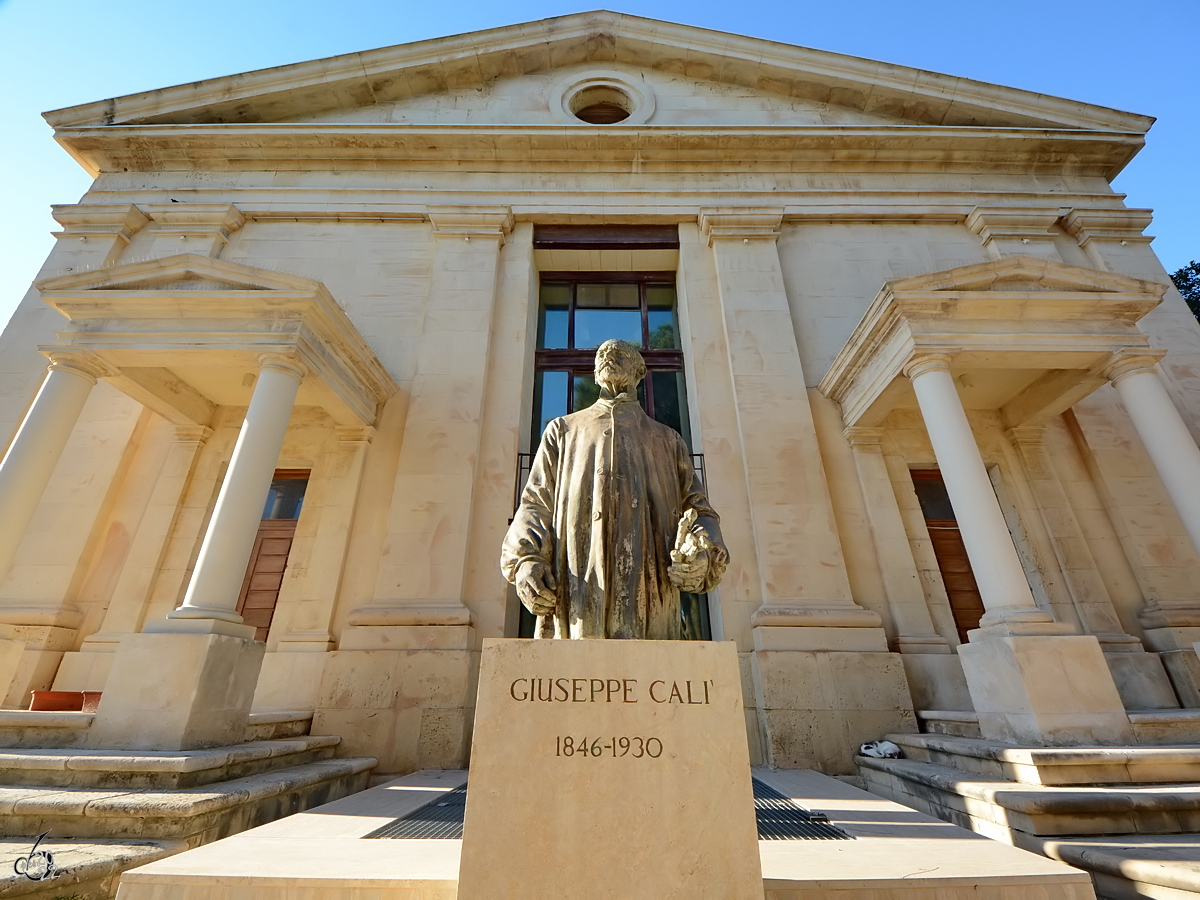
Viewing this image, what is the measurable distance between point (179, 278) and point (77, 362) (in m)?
1.79

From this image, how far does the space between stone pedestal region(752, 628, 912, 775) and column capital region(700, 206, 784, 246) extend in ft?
25.6

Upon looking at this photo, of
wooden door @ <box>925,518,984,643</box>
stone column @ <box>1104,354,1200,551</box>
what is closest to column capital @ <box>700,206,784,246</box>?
stone column @ <box>1104,354,1200,551</box>

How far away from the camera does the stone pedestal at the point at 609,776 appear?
2439mm

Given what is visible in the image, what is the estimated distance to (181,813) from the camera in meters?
4.18

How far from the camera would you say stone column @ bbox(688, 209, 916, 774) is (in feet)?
25.1

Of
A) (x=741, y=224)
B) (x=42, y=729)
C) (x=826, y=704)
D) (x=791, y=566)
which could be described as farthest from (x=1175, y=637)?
(x=42, y=729)

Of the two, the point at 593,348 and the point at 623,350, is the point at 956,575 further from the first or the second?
the point at 623,350

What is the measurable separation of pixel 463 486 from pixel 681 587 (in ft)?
21.4

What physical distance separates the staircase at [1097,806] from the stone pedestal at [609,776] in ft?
9.71

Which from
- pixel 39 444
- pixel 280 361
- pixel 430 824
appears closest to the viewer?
pixel 430 824

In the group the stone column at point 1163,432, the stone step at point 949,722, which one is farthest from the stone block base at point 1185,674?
the stone step at point 949,722

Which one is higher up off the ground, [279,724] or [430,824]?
[279,724]

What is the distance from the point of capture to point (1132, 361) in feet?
25.8

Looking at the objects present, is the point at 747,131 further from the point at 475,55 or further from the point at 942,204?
the point at 475,55
